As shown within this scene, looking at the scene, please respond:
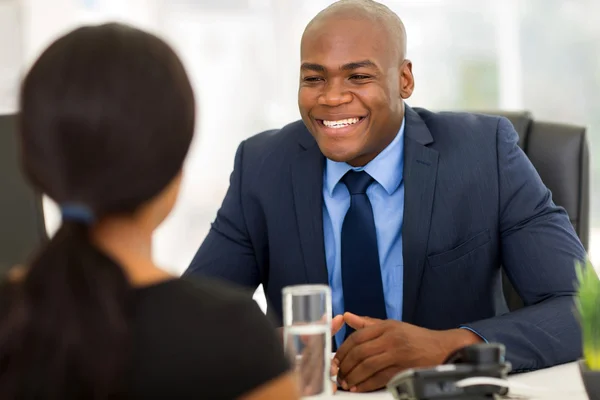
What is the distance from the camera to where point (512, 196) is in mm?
2037

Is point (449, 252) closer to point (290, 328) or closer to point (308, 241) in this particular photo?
point (308, 241)

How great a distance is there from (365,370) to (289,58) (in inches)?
141

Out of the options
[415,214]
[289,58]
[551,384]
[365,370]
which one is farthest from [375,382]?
[289,58]

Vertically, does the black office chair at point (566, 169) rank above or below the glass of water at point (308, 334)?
above

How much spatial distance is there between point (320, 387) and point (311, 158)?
0.79m

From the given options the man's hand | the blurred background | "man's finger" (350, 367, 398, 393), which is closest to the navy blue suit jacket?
the man's hand

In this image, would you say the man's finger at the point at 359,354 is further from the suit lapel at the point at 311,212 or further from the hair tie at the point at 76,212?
the hair tie at the point at 76,212

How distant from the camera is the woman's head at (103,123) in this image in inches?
33.3

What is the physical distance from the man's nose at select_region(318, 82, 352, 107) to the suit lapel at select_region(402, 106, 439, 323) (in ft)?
0.63

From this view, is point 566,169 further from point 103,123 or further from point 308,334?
point 103,123

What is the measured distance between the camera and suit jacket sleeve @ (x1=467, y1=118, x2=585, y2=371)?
→ 1.68 m

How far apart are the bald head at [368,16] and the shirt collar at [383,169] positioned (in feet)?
0.78

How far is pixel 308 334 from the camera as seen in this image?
144cm

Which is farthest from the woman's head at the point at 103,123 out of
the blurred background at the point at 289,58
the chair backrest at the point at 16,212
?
the blurred background at the point at 289,58
